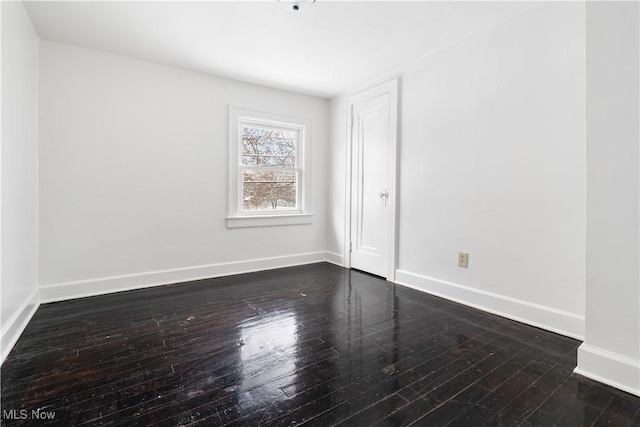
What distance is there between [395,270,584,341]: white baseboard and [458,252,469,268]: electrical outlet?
19 cm

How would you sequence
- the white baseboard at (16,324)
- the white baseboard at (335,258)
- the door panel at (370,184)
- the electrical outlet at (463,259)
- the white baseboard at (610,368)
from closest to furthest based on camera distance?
the white baseboard at (610,368) < the white baseboard at (16,324) < the electrical outlet at (463,259) < the door panel at (370,184) < the white baseboard at (335,258)

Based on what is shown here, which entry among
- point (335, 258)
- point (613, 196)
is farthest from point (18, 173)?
point (613, 196)

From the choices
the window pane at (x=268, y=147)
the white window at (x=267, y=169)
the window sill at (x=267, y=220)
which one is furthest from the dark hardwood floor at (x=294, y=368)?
the window pane at (x=268, y=147)

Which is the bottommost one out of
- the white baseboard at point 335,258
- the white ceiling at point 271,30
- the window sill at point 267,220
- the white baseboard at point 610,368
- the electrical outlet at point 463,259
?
the white baseboard at point 610,368

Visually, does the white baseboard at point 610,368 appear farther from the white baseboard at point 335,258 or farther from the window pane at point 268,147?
the window pane at point 268,147

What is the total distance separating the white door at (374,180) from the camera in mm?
3510

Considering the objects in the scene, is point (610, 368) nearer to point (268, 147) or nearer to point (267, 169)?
point (267, 169)

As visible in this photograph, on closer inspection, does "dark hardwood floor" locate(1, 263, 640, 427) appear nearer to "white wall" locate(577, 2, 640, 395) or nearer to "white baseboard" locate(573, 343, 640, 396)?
"white baseboard" locate(573, 343, 640, 396)

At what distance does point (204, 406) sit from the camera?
4.71 ft

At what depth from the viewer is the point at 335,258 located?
441 centimetres

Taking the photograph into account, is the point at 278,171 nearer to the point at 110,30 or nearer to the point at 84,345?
the point at 110,30

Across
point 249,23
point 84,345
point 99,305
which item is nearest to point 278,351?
point 84,345

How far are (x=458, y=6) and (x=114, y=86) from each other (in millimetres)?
3083

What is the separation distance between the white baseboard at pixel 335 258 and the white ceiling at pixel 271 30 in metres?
2.32
